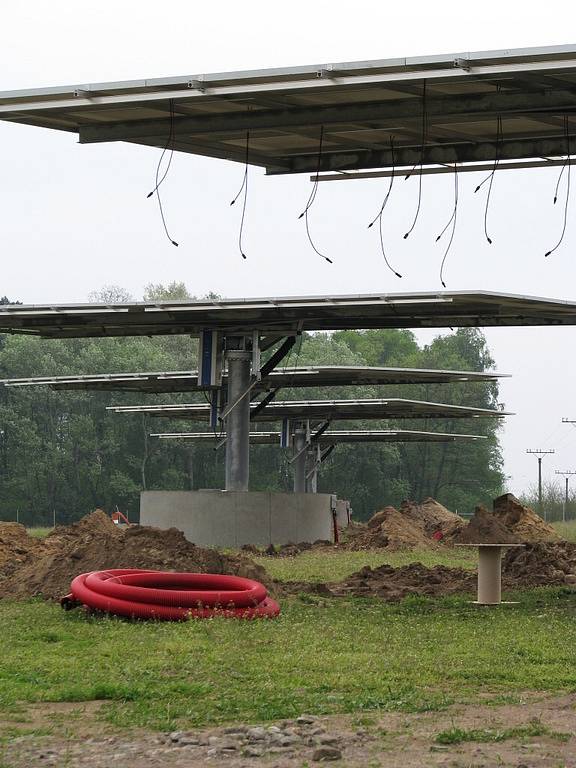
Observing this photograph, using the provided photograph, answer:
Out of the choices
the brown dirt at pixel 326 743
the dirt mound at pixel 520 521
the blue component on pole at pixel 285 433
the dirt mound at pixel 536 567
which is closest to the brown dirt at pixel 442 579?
the dirt mound at pixel 536 567

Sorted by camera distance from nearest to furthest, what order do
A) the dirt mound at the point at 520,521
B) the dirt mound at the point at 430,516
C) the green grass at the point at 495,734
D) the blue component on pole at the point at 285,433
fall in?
the green grass at the point at 495,734
the dirt mound at the point at 520,521
the blue component on pole at the point at 285,433
the dirt mound at the point at 430,516

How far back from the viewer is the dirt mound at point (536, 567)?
76.6 feet

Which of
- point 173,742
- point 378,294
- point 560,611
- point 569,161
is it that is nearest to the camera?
point 173,742

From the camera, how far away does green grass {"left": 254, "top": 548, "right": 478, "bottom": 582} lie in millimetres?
26241

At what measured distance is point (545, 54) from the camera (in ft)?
47.1

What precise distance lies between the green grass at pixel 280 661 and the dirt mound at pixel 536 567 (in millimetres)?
5516

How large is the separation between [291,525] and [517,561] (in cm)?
1212

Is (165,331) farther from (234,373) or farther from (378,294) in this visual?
(378,294)

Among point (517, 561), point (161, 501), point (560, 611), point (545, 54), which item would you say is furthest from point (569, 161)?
point (161, 501)

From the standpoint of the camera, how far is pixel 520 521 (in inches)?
1841

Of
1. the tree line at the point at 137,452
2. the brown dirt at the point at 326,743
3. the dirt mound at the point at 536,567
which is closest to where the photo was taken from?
the brown dirt at the point at 326,743

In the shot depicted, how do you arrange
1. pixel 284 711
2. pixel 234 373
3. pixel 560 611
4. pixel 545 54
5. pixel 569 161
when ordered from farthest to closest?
pixel 234 373 < pixel 569 161 < pixel 560 611 < pixel 545 54 < pixel 284 711

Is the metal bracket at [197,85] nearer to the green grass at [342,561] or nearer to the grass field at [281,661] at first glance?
the grass field at [281,661]

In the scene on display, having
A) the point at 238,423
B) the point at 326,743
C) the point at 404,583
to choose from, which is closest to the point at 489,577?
the point at 404,583
